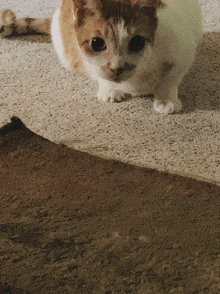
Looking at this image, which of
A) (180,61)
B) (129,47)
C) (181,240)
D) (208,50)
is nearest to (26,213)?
(181,240)

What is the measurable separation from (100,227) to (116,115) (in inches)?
22.8

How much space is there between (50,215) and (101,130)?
1.46 ft

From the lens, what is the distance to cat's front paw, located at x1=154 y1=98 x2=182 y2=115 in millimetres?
1402

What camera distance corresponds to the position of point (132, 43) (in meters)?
1.20

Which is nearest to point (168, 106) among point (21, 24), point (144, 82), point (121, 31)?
point (144, 82)

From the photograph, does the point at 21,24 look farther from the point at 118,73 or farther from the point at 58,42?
the point at 118,73

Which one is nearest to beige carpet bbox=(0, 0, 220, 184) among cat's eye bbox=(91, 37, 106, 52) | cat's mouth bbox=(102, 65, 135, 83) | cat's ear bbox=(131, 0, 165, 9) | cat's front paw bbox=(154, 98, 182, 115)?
cat's front paw bbox=(154, 98, 182, 115)

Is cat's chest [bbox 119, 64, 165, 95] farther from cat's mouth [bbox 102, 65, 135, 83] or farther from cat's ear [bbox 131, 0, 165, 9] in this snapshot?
cat's ear [bbox 131, 0, 165, 9]

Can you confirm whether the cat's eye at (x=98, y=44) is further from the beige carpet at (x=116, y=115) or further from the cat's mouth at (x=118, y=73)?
the beige carpet at (x=116, y=115)

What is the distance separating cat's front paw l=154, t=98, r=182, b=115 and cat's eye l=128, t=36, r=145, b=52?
0.91 ft

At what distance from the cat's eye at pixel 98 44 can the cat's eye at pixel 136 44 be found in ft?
0.29

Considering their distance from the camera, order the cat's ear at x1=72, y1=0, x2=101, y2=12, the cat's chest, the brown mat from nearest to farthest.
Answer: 1. the brown mat
2. the cat's ear at x1=72, y1=0, x2=101, y2=12
3. the cat's chest

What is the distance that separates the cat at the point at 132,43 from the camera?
116 centimetres

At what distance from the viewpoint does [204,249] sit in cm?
88
